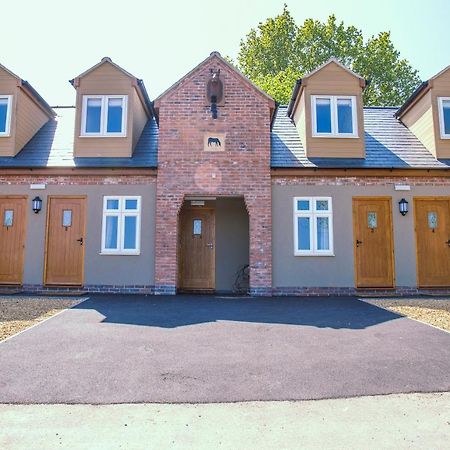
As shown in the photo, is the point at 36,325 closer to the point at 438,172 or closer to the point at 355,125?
the point at 355,125

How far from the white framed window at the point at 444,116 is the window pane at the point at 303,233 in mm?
5025

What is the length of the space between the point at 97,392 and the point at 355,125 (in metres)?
10.3

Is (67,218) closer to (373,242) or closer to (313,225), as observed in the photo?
(313,225)

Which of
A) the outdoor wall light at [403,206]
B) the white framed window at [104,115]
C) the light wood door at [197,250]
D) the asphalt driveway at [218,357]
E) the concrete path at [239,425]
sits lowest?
the concrete path at [239,425]

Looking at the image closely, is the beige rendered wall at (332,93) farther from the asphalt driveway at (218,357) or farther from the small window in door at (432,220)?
the asphalt driveway at (218,357)

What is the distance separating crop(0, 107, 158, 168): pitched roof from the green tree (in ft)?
62.1

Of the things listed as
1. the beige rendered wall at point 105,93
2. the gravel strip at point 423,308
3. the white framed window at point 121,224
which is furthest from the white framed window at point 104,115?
the gravel strip at point 423,308

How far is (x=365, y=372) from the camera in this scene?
4164mm

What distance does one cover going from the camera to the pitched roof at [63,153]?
10.8m

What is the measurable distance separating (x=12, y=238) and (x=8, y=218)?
23.1 inches

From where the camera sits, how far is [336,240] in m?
10.5

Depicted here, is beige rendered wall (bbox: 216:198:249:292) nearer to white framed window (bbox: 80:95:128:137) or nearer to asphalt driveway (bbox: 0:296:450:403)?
white framed window (bbox: 80:95:128:137)

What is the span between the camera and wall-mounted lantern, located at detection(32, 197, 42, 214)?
10547 millimetres

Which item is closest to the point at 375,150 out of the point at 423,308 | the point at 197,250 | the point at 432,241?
the point at 432,241
